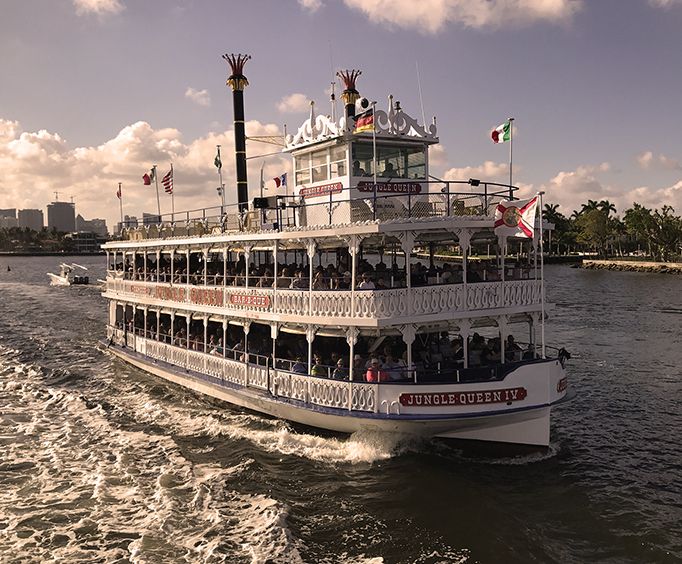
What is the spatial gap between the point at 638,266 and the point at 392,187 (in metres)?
97.7

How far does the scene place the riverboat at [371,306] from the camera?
1508cm

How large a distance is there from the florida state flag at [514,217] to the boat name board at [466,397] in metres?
3.85

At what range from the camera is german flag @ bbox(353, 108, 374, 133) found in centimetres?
1714

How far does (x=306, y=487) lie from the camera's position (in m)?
14.9

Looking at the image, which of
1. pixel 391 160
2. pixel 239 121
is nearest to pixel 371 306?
pixel 391 160

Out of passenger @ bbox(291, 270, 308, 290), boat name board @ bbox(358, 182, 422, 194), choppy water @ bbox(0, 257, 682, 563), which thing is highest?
boat name board @ bbox(358, 182, 422, 194)

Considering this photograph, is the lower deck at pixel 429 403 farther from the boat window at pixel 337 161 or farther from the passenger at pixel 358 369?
the boat window at pixel 337 161

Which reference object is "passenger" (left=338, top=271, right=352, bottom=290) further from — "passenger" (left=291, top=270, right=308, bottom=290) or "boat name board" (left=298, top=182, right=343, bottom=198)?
"boat name board" (left=298, top=182, right=343, bottom=198)

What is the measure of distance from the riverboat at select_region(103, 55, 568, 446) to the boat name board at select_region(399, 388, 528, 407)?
0.03 metres

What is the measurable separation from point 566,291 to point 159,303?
59214mm

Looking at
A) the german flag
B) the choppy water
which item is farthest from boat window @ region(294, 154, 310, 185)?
the choppy water

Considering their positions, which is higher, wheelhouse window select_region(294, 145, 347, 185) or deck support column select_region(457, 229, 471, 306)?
wheelhouse window select_region(294, 145, 347, 185)

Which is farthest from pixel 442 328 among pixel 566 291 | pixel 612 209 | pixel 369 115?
pixel 612 209

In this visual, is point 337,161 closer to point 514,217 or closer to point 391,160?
point 391,160
